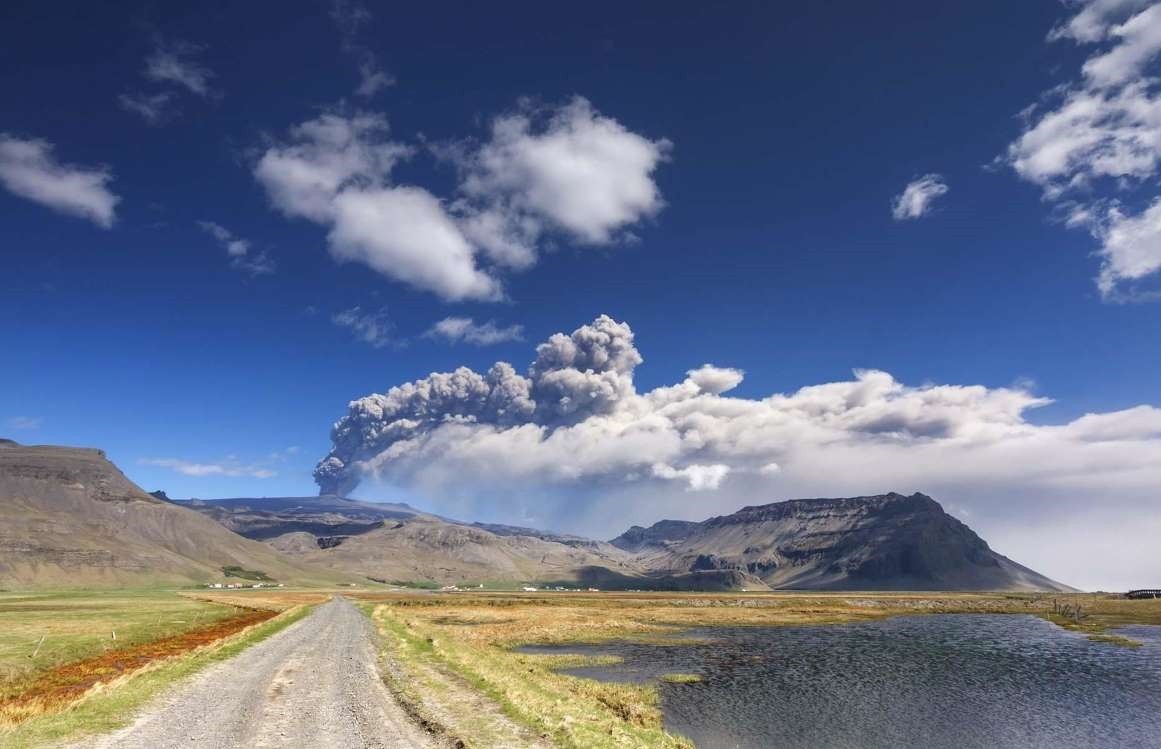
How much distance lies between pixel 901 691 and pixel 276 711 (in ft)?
154

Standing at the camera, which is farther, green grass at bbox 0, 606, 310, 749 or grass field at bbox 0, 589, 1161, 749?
grass field at bbox 0, 589, 1161, 749

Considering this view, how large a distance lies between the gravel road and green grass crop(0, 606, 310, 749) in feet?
3.21

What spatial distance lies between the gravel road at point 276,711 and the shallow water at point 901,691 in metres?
18.3

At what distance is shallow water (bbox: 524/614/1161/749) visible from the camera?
38219mm

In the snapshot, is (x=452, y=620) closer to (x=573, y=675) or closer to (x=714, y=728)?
(x=573, y=675)

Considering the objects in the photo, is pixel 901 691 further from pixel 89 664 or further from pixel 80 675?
pixel 89 664

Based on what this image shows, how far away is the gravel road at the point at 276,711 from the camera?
25.0 meters

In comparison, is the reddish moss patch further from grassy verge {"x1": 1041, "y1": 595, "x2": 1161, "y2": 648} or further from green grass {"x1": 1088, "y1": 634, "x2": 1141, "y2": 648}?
grassy verge {"x1": 1041, "y1": 595, "x2": 1161, "y2": 648}

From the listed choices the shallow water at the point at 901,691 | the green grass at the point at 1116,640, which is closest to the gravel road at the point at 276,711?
the shallow water at the point at 901,691

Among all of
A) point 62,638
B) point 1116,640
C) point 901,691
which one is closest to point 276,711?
Result: point 901,691

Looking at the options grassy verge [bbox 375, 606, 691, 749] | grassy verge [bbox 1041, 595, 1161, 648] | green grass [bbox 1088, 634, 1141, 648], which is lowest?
grassy verge [bbox 1041, 595, 1161, 648]

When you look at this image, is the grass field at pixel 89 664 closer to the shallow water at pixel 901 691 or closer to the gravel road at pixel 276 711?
the gravel road at pixel 276 711

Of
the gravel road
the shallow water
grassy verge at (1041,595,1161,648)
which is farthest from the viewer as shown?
grassy verge at (1041,595,1161,648)

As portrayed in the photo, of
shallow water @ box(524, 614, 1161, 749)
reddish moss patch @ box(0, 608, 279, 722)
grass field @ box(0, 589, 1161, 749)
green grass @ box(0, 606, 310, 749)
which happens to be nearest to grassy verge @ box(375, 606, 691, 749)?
grass field @ box(0, 589, 1161, 749)
